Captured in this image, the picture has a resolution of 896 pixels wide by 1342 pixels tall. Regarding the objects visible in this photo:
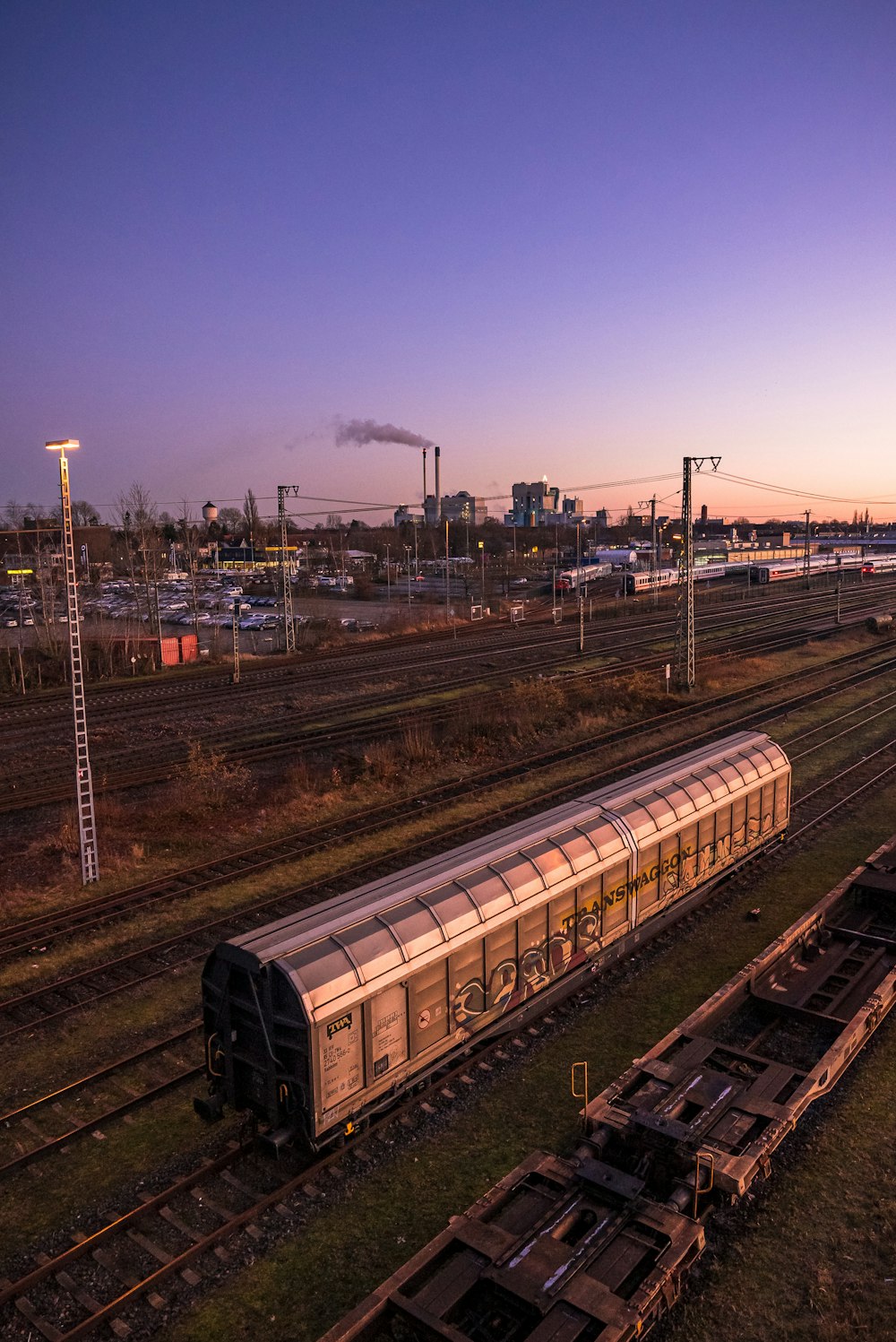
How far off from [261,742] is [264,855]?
12.0 meters

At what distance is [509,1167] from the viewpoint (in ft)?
37.6

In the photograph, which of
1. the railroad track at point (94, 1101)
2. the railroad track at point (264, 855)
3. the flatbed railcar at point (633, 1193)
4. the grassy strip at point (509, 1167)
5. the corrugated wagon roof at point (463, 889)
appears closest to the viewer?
the flatbed railcar at point (633, 1193)

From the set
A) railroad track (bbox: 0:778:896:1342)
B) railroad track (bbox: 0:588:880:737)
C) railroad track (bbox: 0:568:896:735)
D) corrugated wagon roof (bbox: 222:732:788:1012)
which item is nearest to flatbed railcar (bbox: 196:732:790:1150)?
corrugated wagon roof (bbox: 222:732:788:1012)

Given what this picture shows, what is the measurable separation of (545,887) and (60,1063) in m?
8.26

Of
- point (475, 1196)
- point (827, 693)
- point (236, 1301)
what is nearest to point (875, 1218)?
point (475, 1196)

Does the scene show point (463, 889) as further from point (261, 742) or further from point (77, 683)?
point (261, 742)

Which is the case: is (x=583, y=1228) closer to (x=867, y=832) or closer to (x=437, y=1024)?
(x=437, y=1024)

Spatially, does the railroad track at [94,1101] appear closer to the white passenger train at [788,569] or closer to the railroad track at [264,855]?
the railroad track at [264,855]

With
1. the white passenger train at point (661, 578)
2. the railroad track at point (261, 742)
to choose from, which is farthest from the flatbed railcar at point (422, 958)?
the white passenger train at point (661, 578)

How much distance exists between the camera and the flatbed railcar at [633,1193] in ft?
27.8

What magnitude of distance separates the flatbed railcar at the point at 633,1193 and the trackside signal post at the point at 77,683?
13.6 metres

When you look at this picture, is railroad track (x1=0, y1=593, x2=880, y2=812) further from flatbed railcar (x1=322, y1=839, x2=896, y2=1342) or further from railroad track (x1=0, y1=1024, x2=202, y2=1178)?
flatbed railcar (x1=322, y1=839, x2=896, y2=1342)

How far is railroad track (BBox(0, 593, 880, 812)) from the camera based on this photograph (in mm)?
28719

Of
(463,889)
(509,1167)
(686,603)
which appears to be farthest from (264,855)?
(686,603)
